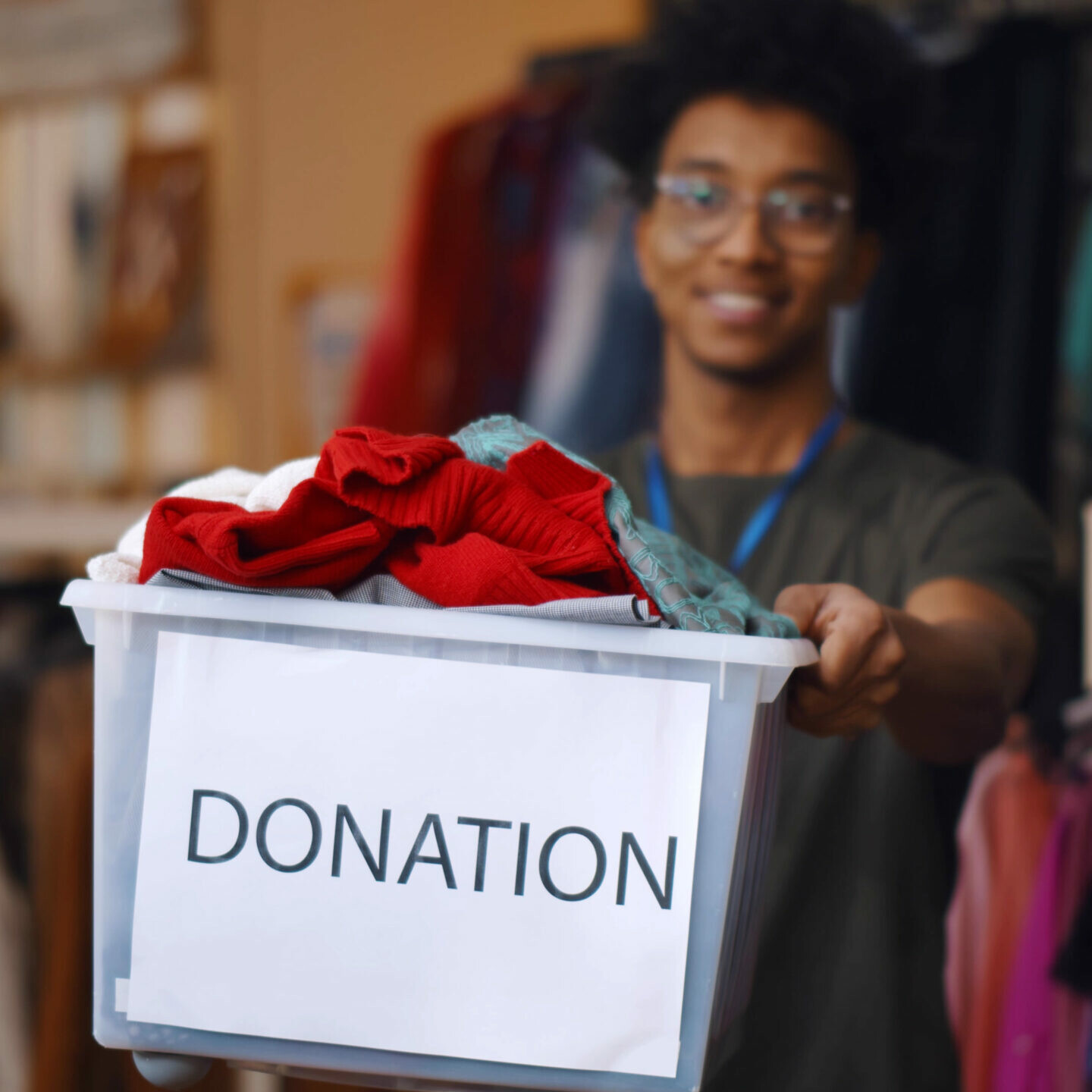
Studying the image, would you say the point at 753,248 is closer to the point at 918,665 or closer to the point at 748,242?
the point at 748,242

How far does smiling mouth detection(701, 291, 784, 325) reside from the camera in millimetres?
939

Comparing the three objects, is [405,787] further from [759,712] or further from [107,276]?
[107,276]

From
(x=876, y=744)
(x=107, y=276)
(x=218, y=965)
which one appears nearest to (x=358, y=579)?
(x=218, y=965)

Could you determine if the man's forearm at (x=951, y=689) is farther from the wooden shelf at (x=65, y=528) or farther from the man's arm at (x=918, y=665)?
the wooden shelf at (x=65, y=528)

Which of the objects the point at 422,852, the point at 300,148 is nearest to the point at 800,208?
the point at 422,852

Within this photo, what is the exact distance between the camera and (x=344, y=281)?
7.23 feet

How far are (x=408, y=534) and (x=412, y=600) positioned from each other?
0.03 meters

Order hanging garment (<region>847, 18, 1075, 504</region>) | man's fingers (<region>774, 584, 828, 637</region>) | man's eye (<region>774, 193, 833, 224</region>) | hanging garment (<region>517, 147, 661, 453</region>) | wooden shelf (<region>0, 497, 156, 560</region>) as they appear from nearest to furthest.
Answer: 1. man's fingers (<region>774, 584, 828, 637</region>)
2. man's eye (<region>774, 193, 833, 224</region>)
3. hanging garment (<region>847, 18, 1075, 504</region>)
4. hanging garment (<region>517, 147, 661, 453</region>)
5. wooden shelf (<region>0, 497, 156, 560</region>)

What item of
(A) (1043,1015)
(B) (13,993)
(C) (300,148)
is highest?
(C) (300,148)

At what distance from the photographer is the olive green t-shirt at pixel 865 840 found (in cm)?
85

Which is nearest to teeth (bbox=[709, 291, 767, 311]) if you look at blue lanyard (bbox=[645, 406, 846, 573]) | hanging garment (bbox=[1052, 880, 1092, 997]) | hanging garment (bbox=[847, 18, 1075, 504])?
blue lanyard (bbox=[645, 406, 846, 573])

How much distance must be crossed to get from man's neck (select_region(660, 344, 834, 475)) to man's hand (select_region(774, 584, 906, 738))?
1.08 ft

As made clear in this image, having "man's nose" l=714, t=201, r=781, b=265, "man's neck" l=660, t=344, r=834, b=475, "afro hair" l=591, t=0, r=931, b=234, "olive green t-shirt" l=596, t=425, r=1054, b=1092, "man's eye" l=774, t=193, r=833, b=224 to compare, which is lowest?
"olive green t-shirt" l=596, t=425, r=1054, b=1092

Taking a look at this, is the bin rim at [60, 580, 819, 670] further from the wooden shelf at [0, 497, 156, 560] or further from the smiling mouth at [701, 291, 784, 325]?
the wooden shelf at [0, 497, 156, 560]
